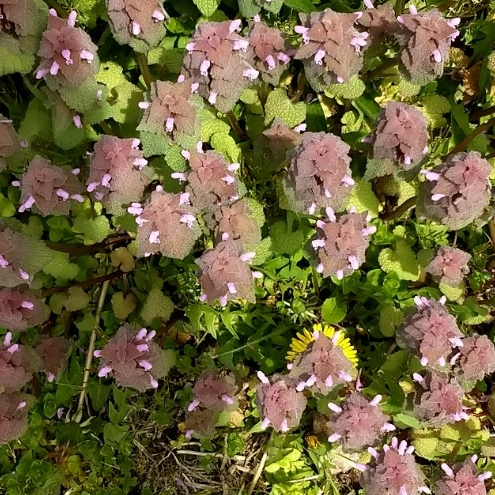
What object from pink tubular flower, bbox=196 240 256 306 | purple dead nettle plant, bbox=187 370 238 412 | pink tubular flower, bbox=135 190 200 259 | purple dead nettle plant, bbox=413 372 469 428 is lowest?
purple dead nettle plant, bbox=187 370 238 412

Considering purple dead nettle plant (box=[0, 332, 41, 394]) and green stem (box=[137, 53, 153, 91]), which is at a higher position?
green stem (box=[137, 53, 153, 91])

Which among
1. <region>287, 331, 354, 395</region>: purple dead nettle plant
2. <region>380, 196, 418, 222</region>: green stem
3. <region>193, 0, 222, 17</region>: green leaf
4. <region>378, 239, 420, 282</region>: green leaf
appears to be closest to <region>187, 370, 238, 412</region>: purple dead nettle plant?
<region>287, 331, 354, 395</region>: purple dead nettle plant

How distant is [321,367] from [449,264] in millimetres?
549

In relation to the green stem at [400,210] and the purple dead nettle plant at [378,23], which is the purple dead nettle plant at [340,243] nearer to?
the green stem at [400,210]

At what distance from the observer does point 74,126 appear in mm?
1950

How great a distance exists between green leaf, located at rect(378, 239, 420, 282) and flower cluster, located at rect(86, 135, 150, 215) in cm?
86

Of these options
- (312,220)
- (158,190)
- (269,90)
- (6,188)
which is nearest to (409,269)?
(312,220)

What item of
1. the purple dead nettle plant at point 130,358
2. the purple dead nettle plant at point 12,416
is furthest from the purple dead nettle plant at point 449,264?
the purple dead nettle plant at point 12,416

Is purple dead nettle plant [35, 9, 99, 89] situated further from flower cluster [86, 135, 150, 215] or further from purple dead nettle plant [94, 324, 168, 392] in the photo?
purple dead nettle plant [94, 324, 168, 392]

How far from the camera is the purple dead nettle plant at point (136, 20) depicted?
5.34 ft

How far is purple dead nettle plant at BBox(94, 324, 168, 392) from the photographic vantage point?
73.7 inches

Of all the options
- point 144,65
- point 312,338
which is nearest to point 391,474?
point 312,338

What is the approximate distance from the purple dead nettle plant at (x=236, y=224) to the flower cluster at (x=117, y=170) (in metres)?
0.24

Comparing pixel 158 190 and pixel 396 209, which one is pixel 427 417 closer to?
pixel 396 209
